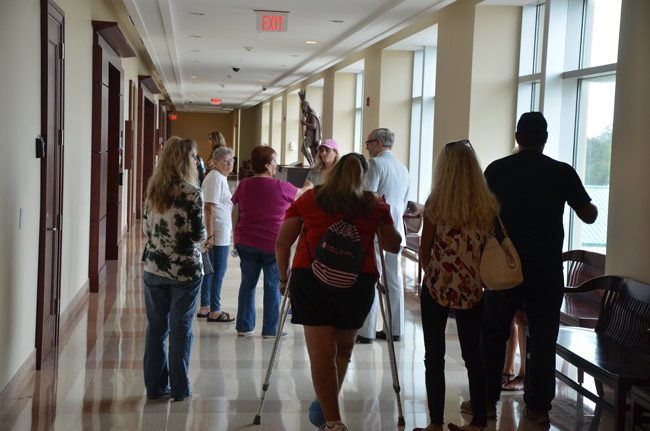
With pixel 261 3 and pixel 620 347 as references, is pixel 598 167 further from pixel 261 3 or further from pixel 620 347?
pixel 261 3

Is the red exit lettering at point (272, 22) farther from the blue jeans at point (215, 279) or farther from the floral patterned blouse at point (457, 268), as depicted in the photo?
the floral patterned blouse at point (457, 268)

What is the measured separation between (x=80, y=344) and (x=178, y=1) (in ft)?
15.7

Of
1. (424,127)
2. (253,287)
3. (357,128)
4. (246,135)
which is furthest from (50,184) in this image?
(246,135)

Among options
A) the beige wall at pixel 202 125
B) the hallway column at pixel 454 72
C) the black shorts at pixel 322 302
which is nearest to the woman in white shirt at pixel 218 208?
the black shorts at pixel 322 302

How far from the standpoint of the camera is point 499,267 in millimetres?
3951

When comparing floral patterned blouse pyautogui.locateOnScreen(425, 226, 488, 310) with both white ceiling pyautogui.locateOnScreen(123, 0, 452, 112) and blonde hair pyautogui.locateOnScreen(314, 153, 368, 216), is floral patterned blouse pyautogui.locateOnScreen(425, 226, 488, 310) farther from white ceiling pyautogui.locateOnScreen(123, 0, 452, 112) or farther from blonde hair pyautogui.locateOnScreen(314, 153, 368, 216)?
white ceiling pyautogui.locateOnScreen(123, 0, 452, 112)

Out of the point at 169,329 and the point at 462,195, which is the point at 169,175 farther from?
the point at 462,195

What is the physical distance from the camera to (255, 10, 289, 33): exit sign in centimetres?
995

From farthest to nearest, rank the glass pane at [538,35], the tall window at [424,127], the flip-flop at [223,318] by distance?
the tall window at [424,127] → the glass pane at [538,35] → the flip-flop at [223,318]

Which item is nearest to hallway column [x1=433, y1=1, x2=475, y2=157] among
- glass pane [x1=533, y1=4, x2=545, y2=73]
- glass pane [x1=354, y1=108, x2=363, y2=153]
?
glass pane [x1=533, y1=4, x2=545, y2=73]

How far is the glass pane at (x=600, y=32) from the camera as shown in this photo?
268 inches

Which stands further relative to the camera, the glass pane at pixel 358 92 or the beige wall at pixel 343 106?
the beige wall at pixel 343 106

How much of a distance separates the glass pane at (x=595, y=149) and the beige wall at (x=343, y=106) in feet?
30.7

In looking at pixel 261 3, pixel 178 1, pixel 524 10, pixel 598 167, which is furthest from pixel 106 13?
pixel 598 167
